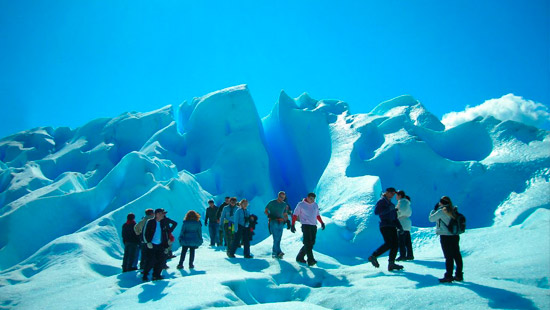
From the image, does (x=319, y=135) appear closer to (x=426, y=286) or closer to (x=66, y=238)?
(x=66, y=238)

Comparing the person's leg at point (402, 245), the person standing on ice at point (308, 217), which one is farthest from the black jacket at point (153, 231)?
the person's leg at point (402, 245)

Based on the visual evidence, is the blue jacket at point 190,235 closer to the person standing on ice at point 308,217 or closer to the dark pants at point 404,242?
the person standing on ice at point 308,217

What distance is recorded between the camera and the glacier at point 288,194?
18.2 ft

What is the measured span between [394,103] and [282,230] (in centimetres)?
1932

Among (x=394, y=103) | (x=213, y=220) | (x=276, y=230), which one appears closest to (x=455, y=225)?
(x=276, y=230)

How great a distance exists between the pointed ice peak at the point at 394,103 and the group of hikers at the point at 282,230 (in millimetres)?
18186

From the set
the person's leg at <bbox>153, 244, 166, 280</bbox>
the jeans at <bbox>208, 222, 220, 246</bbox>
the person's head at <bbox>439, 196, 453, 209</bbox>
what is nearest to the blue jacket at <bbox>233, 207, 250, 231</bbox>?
the person's leg at <bbox>153, 244, 166, 280</bbox>

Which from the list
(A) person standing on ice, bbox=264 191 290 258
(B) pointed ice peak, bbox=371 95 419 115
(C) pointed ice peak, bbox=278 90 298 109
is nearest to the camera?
(A) person standing on ice, bbox=264 191 290 258

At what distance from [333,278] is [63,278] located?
18.7 ft

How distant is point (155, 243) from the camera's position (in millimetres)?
6461

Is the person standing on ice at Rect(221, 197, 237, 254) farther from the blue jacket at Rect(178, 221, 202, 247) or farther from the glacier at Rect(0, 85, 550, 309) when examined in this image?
the blue jacket at Rect(178, 221, 202, 247)

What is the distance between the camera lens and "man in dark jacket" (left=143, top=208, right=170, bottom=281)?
21.0 ft

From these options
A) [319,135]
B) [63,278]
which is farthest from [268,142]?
[63,278]

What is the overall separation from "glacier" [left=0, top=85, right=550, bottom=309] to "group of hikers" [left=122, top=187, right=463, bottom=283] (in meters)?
0.33
